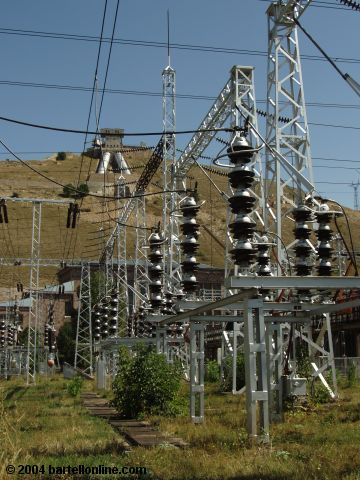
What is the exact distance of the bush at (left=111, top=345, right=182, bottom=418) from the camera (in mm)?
16172

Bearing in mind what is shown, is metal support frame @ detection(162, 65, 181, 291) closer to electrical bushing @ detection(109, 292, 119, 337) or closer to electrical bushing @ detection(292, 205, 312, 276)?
electrical bushing @ detection(109, 292, 119, 337)

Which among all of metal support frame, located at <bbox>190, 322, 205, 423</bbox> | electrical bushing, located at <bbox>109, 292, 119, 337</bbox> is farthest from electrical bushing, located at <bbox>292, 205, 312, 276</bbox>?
electrical bushing, located at <bbox>109, 292, 119, 337</bbox>

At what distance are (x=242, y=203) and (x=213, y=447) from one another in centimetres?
382

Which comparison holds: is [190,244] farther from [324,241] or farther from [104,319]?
[104,319]

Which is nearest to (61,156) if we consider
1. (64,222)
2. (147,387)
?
(64,222)

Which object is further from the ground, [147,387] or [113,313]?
[113,313]

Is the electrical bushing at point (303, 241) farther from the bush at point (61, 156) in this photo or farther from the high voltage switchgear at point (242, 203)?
the bush at point (61, 156)

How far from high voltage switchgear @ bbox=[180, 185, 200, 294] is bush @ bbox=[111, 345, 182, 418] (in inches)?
102

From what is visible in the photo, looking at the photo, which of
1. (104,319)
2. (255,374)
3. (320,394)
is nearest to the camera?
(255,374)

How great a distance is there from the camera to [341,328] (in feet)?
146

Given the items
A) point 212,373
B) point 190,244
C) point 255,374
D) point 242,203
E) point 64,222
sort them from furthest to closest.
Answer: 1. point 64,222
2. point 212,373
3. point 190,244
4. point 242,203
5. point 255,374

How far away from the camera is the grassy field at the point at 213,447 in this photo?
8203mm

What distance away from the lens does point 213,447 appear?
10227 mm

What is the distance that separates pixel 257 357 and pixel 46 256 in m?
94.3
